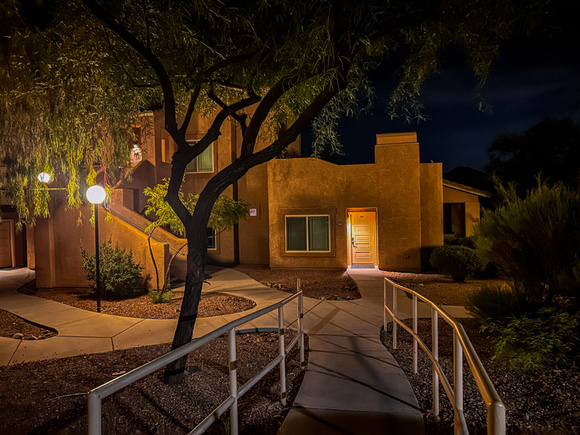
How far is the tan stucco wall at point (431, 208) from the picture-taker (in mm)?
14609

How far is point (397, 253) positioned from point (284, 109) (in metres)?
8.93

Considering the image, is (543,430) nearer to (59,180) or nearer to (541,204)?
(541,204)

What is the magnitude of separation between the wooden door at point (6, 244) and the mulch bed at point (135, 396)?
543 inches

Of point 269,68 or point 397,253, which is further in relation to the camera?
point 397,253

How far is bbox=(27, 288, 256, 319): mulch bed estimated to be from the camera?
327 inches

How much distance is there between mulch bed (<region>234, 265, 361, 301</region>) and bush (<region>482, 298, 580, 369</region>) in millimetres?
4896

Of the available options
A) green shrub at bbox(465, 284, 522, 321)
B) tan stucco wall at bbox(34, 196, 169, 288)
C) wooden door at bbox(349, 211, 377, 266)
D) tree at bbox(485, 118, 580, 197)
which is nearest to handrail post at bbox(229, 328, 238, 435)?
green shrub at bbox(465, 284, 522, 321)

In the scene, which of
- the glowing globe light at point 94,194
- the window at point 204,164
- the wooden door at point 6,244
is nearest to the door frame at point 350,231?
the window at point 204,164

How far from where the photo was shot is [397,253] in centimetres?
1437

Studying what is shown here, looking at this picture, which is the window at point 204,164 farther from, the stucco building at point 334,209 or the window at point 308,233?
the window at point 308,233

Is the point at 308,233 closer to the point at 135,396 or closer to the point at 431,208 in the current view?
the point at 431,208

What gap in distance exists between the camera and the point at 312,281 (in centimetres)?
1249

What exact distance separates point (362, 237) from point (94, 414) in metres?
14.7

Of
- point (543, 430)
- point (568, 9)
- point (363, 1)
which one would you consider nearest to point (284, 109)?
point (363, 1)
